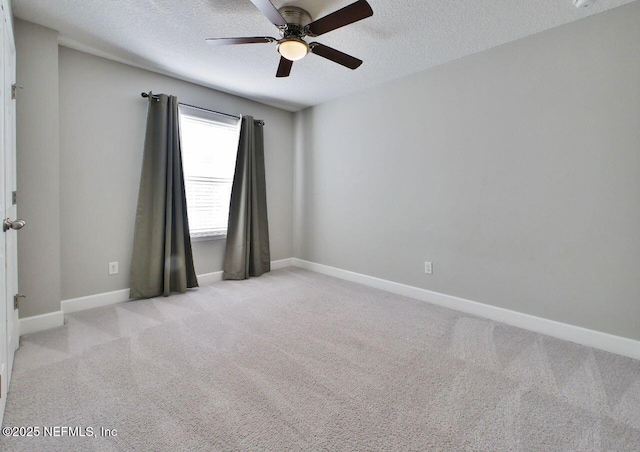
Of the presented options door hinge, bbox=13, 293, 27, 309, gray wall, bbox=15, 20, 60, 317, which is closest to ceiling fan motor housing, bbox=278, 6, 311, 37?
gray wall, bbox=15, 20, 60, 317

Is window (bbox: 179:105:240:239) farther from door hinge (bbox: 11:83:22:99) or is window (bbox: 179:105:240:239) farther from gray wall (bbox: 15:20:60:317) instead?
door hinge (bbox: 11:83:22:99)

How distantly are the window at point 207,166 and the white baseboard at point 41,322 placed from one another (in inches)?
58.1

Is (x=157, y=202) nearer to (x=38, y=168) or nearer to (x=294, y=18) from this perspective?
(x=38, y=168)

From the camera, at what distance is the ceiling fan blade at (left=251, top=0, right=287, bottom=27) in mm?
1748

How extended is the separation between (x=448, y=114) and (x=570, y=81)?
94 cm

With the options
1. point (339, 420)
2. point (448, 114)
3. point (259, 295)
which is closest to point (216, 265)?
point (259, 295)

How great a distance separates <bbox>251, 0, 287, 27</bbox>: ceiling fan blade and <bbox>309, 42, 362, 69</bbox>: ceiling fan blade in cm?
31

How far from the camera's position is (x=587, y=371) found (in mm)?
1899

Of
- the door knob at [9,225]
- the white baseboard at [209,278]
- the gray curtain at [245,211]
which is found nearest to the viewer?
the door knob at [9,225]

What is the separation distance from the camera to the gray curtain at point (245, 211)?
392 centimetres

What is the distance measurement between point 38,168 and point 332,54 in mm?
2517

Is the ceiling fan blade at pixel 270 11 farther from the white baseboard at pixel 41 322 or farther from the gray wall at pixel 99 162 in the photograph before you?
the white baseboard at pixel 41 322

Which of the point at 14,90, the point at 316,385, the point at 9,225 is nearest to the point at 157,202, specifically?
the point at 14,90

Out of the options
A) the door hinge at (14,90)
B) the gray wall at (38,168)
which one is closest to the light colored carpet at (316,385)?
the gray wall at (38,168)
